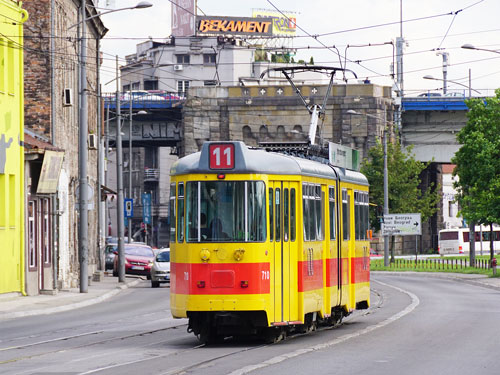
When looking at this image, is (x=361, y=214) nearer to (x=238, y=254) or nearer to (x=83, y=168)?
(x=238, y=254)

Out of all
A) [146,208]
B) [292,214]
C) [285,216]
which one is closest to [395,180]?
[146,208]

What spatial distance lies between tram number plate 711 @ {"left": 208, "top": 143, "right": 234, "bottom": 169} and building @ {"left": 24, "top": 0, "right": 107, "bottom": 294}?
1989cm

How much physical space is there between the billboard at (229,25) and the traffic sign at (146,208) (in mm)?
22021

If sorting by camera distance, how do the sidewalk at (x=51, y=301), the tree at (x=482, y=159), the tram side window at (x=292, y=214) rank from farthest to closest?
1. the tree at (x=482, y=159)
2. the sidewalk at (x=51, y=301)
3. the tram side window at (x=292, y=214)

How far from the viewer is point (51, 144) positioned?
137 feet

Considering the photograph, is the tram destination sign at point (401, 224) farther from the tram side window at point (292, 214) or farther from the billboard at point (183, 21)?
the billboard at point (183, 21)

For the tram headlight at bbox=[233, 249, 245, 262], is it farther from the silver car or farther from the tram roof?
the silver car

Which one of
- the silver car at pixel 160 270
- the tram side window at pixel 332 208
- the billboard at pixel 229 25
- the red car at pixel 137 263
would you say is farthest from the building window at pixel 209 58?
the tram side window at pixel 332 208

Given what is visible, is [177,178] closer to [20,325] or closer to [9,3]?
[20,325]

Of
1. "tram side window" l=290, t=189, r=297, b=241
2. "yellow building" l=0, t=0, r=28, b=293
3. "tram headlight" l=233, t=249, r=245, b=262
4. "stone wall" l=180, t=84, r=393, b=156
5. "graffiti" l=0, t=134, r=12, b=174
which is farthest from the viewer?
"stone wall" l=180, t=84, r=393, b=156

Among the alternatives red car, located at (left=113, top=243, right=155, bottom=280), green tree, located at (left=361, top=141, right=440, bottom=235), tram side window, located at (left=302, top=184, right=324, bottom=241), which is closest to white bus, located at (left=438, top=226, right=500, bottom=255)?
green tree, located at (left=361, top=141, right=440, bottom=235)

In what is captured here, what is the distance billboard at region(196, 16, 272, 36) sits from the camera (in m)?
133

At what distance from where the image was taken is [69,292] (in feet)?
129

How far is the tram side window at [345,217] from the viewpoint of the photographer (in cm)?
2188
